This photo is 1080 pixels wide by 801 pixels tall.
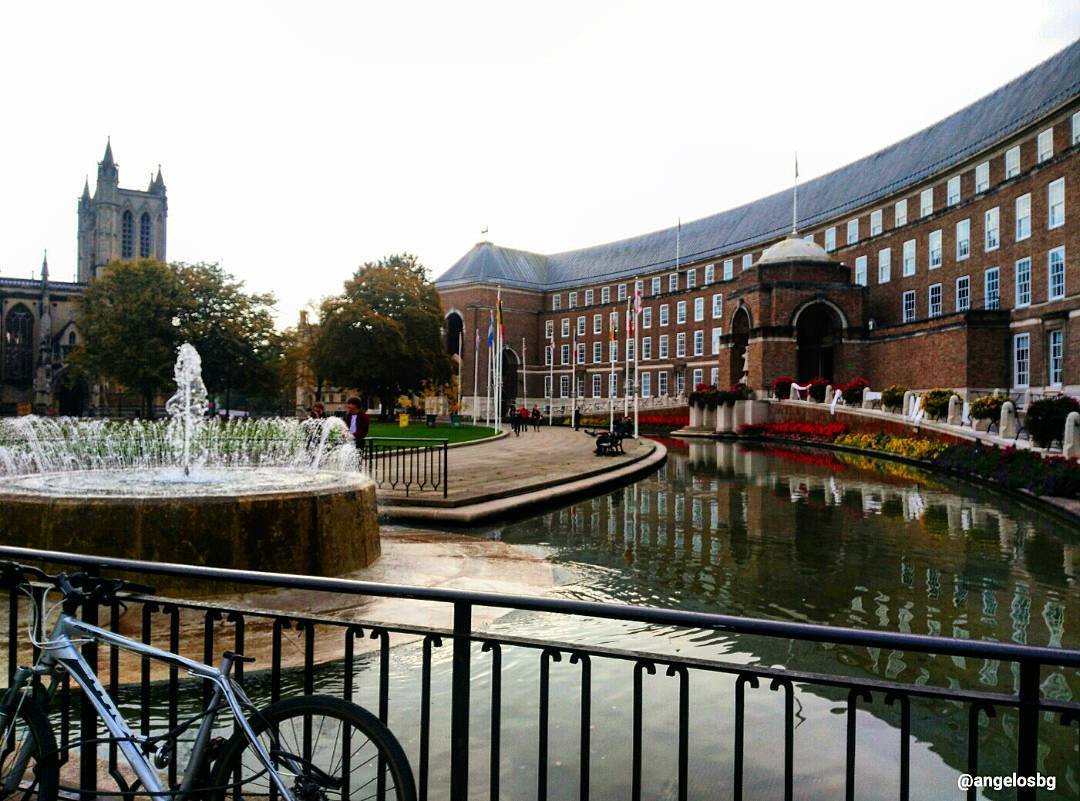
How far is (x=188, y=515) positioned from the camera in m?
7.07

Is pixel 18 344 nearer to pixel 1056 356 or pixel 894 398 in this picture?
pixel 894 398

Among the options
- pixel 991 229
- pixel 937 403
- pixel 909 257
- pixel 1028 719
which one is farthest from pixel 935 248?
pixel 1028 719

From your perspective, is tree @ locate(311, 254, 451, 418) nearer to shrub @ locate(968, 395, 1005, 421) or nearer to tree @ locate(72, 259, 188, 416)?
tree @ locate(72, 259, 188, 416)

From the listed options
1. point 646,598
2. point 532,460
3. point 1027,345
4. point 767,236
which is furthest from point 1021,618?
point 767,236

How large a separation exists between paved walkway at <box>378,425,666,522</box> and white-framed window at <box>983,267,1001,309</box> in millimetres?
25820

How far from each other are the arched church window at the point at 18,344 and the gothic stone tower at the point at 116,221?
10.9 m

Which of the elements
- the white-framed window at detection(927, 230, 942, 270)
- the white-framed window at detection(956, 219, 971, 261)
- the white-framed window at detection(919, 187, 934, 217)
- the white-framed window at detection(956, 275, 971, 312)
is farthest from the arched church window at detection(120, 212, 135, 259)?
the white-framed window at detection(956, 275, 971, 312)

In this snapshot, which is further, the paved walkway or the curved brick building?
the curved brick building

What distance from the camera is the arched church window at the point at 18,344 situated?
3423 inches

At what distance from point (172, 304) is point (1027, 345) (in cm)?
5007

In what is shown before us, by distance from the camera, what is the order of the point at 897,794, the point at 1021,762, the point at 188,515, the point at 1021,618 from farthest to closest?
the point at 1021,618, the point at 188,515, the point at 897,794, the point at 1021,762

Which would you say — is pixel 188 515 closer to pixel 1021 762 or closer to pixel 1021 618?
pixel 1021 762

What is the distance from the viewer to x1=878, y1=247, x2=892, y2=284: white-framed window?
5441cm

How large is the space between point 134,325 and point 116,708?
173 feet
